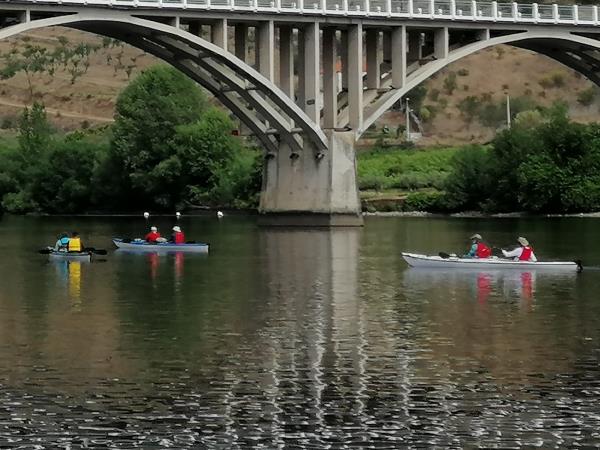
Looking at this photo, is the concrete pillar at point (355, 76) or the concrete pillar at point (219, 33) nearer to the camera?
Answer: the concrete pillar at point (219, 33)

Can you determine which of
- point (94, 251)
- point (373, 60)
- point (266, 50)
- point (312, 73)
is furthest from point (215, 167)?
point (94, 251)

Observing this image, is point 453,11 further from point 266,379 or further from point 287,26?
point 266,379

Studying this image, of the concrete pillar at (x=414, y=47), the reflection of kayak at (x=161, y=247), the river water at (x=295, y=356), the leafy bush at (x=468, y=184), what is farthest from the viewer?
the leafy bush at (x=468, y=184)

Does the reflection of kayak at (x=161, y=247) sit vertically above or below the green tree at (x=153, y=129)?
below

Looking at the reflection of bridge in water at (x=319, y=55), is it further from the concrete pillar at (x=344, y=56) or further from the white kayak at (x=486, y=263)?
the white kayak at (x=486, y=263)

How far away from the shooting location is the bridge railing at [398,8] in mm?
85312

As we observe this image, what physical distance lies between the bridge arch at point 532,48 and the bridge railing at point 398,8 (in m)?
0.93

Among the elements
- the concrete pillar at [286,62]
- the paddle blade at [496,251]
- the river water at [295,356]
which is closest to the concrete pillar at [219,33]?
the concrete pillar at [286,62]

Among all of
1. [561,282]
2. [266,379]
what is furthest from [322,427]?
[561,282]

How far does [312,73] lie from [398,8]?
5.94 m

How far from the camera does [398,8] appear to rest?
9362 centimetres

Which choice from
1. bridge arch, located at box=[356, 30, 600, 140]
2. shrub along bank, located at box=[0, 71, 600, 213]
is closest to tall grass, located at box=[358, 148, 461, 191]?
shrub along bank, located at box=[0, 71, 600, 213]

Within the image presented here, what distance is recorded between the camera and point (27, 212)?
13550 centimetres

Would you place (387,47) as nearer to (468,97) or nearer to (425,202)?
(425,202)
